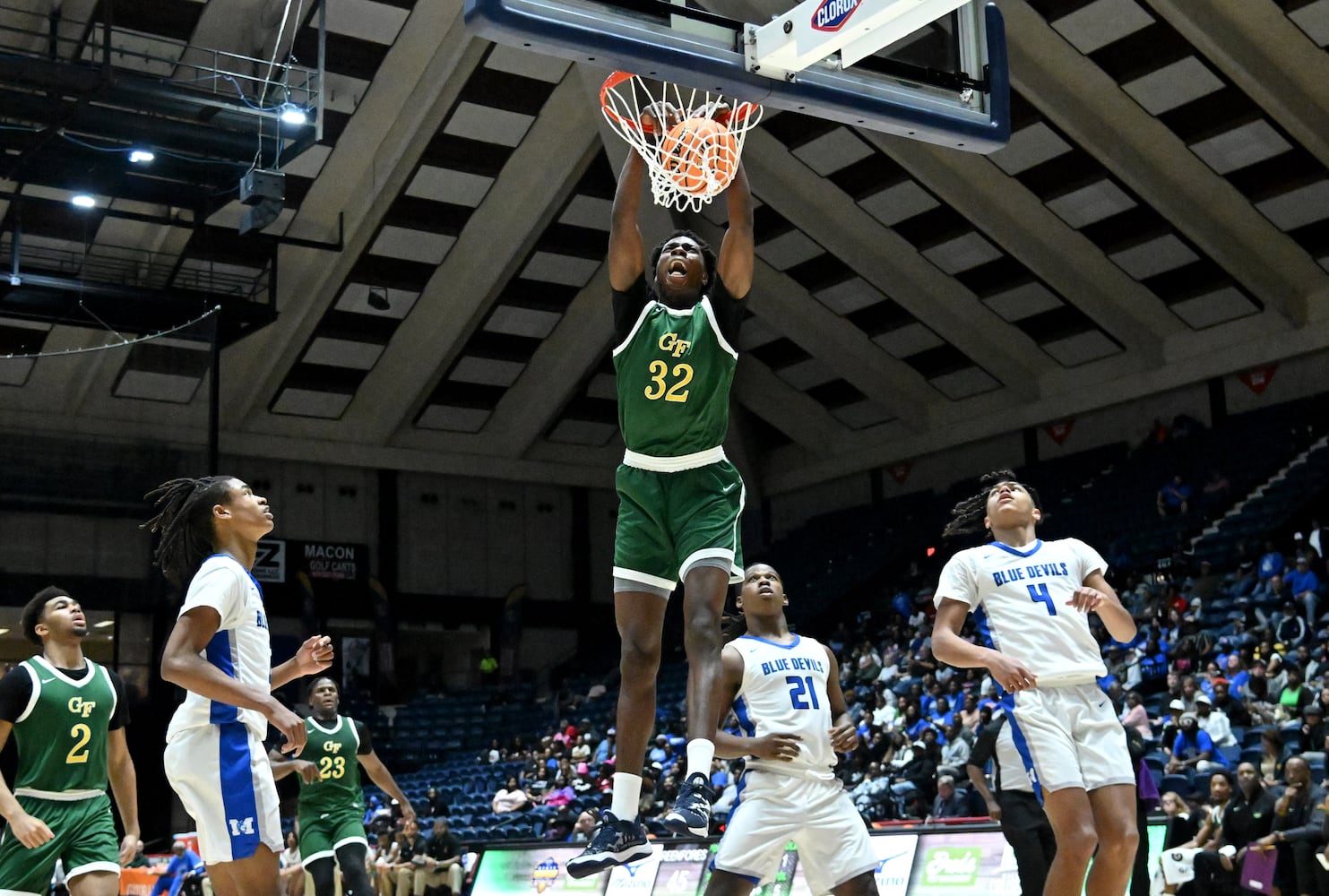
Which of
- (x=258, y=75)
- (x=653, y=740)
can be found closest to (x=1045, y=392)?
(x=653, y=740)

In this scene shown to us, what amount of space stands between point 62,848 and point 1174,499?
19.3m

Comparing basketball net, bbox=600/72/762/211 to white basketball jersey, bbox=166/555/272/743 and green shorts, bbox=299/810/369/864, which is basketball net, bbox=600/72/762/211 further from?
green shorts, bbox=299/810/369/864

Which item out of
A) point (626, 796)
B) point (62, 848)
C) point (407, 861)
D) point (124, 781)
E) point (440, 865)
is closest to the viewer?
point (626, 796)

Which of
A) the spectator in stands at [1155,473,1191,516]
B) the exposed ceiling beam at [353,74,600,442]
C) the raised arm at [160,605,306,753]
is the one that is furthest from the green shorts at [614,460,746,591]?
the spectator in stands at [1155,473,1191,516]

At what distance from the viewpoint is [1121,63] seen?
19203 millimetres

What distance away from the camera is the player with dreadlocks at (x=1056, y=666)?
5.90 m

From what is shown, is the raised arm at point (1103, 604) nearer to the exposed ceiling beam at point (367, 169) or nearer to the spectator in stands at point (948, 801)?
the spectator in stands at point (948, 801)

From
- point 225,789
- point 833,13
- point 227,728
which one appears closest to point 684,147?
point 833,13

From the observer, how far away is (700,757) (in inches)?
191

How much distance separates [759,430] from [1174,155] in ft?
42.6

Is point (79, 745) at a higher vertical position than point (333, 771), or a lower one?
higher

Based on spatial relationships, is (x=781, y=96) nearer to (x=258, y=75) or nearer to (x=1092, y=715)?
(x=1092, y=715)

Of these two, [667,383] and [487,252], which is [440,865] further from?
[487,252]

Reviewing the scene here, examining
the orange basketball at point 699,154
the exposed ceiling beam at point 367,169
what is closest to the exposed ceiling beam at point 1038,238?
the exposed ceiling beam at point 367,169
